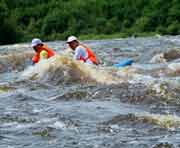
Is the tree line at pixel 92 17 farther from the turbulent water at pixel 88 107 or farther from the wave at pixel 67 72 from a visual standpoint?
the turbulent water at pixel 88 107

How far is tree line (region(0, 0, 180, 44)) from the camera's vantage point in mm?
58781

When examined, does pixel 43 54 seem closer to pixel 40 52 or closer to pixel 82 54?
pixel 40 52

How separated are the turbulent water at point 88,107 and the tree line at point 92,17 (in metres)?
39.6

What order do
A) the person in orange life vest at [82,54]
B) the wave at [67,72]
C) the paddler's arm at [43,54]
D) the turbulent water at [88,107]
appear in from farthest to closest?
the paddler's arm at [43,54], the person in orange life vest at [82,54], the wave at [67,72], the turbulent water at [88,107]

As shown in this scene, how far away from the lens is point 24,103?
9.60 m

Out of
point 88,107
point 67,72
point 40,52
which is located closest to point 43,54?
point 40,52

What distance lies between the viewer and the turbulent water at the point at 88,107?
6.98m

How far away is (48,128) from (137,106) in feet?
6.54

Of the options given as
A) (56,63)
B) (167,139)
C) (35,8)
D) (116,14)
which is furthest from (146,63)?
(35,8)

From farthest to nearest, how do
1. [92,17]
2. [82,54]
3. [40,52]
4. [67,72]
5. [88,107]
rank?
1. [92,17]
2. [40,52]
3. [82,54]
4. [67,72]
5. [88,107]

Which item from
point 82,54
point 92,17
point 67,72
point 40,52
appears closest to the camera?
point 67,72

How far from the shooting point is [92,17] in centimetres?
6438

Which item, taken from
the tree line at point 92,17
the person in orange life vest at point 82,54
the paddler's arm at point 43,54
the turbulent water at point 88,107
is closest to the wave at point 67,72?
the turbulent water at point 88,107

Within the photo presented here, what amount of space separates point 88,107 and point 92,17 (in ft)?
183
